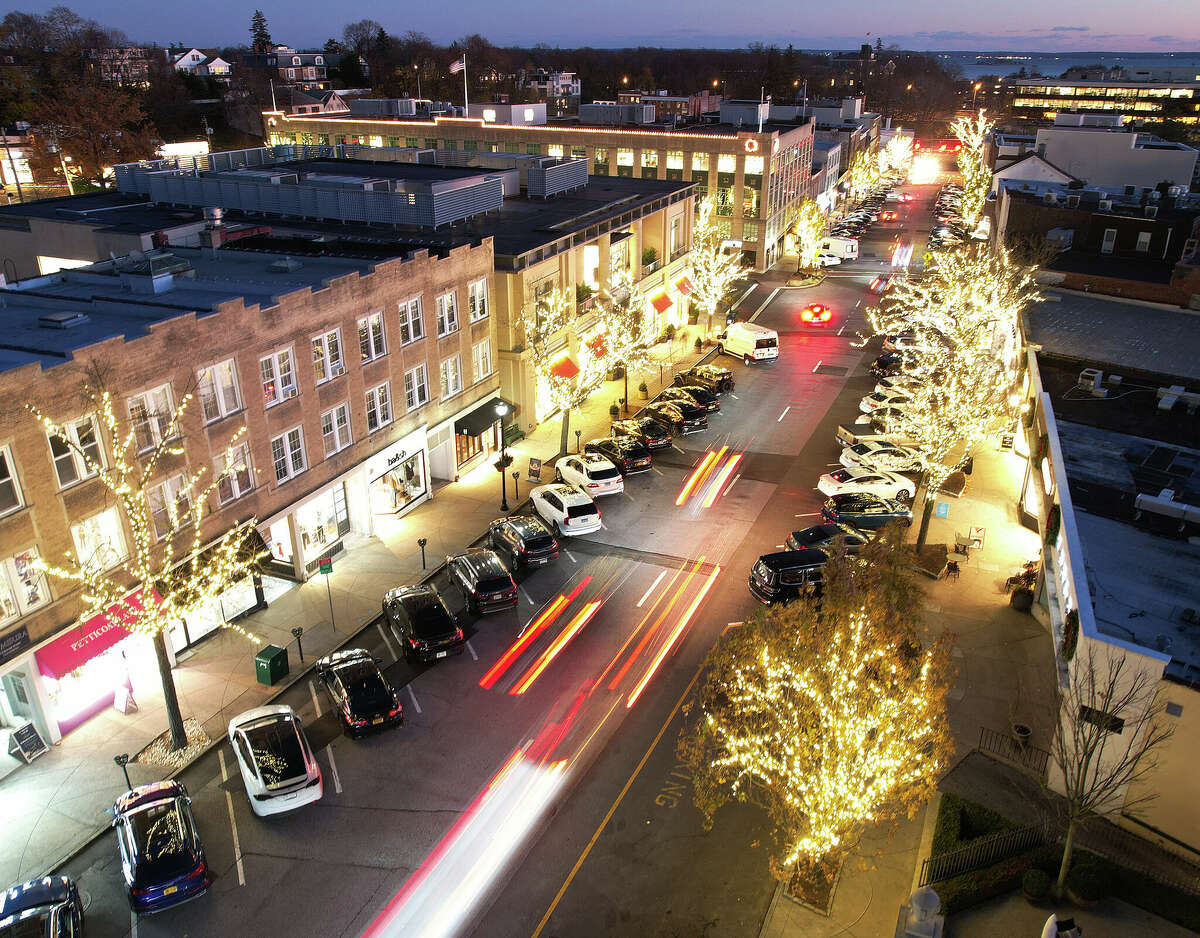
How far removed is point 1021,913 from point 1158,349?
102 ft

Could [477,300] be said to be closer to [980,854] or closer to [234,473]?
[234,473]

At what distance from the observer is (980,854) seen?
19609 mm

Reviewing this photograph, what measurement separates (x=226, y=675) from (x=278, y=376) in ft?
33.0

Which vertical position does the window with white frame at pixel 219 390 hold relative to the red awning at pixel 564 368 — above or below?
above

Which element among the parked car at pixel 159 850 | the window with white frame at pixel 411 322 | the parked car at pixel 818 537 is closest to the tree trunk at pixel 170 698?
the parked car at pixel 159 850

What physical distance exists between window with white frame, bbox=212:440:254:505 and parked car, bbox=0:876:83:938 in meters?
12.1

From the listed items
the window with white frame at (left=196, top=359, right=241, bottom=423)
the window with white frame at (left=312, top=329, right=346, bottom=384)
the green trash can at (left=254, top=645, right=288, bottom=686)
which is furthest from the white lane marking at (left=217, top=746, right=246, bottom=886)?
the window with white frame at (left=312, top=329, right=346, bottom=384)

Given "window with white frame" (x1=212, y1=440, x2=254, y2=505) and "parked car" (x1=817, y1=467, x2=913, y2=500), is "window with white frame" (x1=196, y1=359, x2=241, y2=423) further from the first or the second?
"parked car" (x1=817, y1=467, x2=913, y2=500)

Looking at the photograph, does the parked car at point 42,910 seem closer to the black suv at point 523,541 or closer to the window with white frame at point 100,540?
the window with white frame at point 100,540

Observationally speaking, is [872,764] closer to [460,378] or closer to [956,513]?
[956,513]

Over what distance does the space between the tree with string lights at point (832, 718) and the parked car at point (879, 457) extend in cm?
2118

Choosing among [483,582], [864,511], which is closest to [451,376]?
[483,582]

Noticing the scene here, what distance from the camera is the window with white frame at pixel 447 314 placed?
37031 millimetres

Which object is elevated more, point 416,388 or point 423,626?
point 416,388
